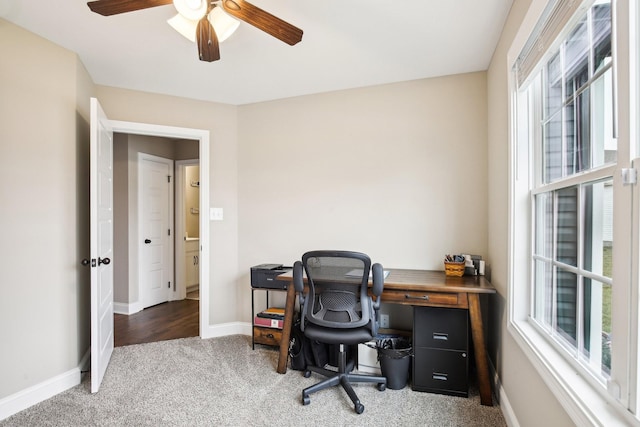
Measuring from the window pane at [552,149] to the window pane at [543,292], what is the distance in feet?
1.43

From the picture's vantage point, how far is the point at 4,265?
198 centimetres

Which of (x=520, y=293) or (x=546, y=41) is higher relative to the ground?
(x=546, y=41)

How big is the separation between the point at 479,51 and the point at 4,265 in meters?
3.39

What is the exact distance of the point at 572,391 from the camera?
3.42ft

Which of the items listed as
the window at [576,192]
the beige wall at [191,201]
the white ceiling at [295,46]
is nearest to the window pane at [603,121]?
the window at [576,192]

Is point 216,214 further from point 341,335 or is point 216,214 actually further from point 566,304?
point 566,304

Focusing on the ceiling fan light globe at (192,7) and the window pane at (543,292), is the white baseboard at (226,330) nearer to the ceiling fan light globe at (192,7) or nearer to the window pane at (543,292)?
the window pane at (543,292)

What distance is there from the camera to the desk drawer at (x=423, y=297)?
7.00 ft

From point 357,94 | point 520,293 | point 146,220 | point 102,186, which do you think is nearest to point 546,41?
point 520,293

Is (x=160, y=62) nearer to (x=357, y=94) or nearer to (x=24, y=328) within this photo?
(x=357, y=94)

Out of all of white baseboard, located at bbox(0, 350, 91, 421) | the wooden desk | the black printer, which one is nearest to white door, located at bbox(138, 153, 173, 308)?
white baseboard, located at bbox(0, 350, 91, 421)

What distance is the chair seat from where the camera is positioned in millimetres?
2027

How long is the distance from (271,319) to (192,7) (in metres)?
2.38

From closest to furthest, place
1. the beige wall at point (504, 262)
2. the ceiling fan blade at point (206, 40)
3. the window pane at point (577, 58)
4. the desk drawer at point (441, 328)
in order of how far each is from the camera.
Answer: the window pane at point (577, 58)
the beige wall at point (504, 262)
the ceiling fan blade at point (206, 40)
the desk drawer at point (441, 328)
